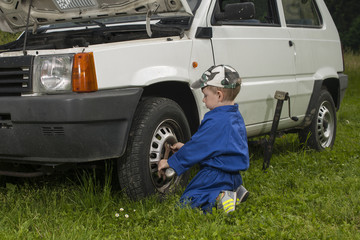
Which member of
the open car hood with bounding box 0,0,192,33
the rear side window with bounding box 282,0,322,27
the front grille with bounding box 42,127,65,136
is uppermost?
the open car hood with bounding box 0,0,192,33

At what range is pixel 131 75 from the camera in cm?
368

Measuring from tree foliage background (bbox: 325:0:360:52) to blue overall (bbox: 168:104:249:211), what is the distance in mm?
37001

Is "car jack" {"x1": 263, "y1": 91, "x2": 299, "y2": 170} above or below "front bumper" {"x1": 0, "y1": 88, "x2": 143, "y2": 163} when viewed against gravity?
below

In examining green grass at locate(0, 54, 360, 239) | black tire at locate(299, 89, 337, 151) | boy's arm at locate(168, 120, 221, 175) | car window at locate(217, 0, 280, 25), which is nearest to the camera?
green grass at locate(0, 54, 360, 239)

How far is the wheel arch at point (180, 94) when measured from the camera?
4164mm

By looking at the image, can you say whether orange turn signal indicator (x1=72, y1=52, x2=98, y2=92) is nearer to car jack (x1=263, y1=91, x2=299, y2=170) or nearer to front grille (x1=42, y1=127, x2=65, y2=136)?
front grille (x1=42, y1=127, x2=65, y2=136)

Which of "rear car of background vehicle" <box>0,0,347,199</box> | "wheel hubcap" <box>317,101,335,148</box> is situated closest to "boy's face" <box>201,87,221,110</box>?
"rear car of background vehicle" <box>0,0,347,199</box>

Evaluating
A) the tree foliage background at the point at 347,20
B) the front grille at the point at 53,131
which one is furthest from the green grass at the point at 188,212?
the tree foliage background at the point at 347,20

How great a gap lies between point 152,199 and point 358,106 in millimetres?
8787

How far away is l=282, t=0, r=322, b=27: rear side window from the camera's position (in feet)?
19.1

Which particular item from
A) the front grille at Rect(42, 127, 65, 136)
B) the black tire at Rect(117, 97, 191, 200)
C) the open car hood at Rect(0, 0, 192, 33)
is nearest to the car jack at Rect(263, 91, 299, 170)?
the black tire at Rect(117, 97, 191, 200)

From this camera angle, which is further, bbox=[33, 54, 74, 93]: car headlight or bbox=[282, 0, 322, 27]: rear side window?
bbox=[282, 0, 322, 27]: rear side window

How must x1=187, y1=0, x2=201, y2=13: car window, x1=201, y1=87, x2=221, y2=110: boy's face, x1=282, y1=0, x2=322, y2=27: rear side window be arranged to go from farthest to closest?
x1=282, y1=0, x2=322, y2=27: rear side window → x1=187, y1=0, x2=201, y2=13: car window → x1=201, y1=87, x2=221, y2=110: boy's face

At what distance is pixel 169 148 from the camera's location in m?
4.04
